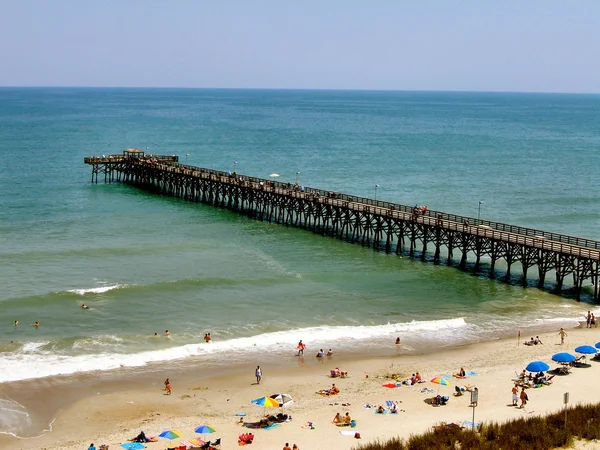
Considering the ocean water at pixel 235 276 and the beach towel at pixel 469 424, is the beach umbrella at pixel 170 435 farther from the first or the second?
the beach towel at pixel 469 424

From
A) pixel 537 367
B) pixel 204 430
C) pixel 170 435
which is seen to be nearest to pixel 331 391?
pixel 204 430

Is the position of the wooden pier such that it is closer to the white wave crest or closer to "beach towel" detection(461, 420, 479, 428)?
"beach towel" detection(461, 420, 479, 428)

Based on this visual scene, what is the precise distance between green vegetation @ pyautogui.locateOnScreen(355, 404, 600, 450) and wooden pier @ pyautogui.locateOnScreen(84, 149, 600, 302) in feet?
67.5

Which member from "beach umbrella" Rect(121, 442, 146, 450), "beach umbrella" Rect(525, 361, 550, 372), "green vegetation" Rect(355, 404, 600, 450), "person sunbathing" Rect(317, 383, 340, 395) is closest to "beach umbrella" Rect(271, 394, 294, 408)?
"person sunbathing" Rect(317, 383, 340, 395)

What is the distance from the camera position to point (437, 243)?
52.8m

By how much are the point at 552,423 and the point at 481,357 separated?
33.6 feet

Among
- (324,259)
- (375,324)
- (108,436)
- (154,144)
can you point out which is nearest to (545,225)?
(324,259)

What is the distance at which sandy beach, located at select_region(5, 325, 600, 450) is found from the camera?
2711cm

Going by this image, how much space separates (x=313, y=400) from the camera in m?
30.7

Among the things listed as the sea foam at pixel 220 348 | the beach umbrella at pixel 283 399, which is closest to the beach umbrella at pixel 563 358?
the sea foam at pixel 220 348

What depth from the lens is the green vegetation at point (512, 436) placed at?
2377 cm

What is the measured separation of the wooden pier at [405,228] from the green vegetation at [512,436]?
20.6 m

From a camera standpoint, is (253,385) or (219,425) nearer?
(219,425)

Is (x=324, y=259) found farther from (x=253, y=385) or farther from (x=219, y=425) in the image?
(x=219, y=425)
